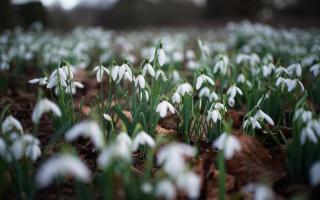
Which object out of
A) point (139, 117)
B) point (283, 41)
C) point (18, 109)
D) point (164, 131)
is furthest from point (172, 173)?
point (283, 41)

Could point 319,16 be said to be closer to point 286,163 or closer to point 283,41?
point 283,41

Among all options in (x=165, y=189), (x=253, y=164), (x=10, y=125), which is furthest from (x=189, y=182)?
(x=10, y=125)

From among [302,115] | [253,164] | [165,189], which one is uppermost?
[302,115]

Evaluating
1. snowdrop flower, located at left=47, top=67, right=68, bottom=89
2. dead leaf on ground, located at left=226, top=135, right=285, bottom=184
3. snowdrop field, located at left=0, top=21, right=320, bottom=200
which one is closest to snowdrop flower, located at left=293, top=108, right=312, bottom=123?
snowdrop field, located at left=0, top=21, right=320, bottom=200

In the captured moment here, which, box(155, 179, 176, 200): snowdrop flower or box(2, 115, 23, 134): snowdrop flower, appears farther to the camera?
box(2, 115, 23, 134): snowdrop flower

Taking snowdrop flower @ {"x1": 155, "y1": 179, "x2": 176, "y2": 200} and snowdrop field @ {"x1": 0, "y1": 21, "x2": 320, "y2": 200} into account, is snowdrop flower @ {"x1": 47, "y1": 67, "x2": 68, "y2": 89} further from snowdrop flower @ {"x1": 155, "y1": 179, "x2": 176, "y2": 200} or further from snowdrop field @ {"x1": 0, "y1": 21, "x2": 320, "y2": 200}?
snowdrop flower @ {"x1": 155, "y1": 179, "x2": 176, "y2": 200}

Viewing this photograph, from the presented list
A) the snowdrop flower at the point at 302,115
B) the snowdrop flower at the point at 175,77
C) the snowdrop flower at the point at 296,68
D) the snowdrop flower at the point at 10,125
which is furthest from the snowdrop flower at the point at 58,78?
the snowdrop flower at the point at 296,68

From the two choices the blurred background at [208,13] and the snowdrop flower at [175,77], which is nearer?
the snowdrop flower at [175,77]

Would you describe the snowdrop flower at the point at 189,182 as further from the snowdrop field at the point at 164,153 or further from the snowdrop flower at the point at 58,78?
the snowdrop flower at the point at 58,78

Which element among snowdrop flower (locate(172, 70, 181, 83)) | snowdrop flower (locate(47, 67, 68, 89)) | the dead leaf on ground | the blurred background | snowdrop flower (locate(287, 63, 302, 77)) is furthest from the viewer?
the blurred background

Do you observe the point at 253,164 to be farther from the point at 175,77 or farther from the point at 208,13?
the point at 208,13

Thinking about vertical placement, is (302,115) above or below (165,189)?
above
